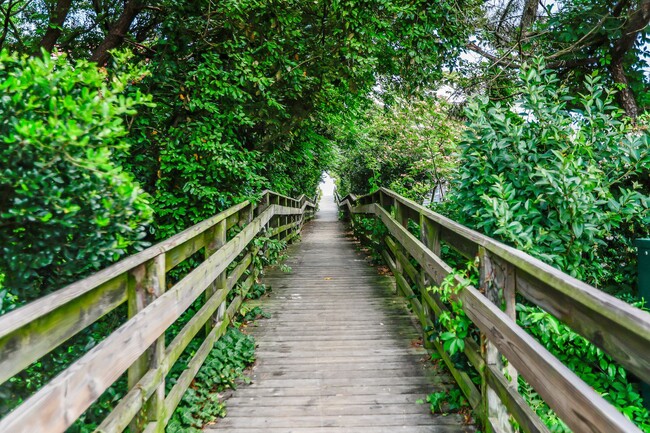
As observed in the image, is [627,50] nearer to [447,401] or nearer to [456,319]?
[456,319]

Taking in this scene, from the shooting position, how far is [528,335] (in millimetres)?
1732

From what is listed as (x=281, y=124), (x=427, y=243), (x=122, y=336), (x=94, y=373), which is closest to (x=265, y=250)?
(x=281, y=124)

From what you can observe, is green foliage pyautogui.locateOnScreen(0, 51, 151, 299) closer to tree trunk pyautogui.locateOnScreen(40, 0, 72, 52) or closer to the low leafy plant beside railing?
the low leafy plant beside railing

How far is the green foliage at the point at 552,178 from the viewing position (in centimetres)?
266

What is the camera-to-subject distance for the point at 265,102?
475cm

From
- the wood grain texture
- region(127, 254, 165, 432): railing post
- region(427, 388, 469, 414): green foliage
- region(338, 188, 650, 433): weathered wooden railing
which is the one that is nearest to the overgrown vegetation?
region(127, 254, 165, 432): railing post

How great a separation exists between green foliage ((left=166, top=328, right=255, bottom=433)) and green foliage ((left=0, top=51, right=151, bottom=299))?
4.14ft

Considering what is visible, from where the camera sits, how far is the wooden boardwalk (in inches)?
106

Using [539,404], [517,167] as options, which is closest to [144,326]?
[539,404]

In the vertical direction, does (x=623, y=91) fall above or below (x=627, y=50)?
below

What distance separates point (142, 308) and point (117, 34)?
4.23 meters

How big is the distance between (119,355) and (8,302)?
602mm

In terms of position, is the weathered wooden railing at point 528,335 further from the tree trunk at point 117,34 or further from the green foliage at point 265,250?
the tree trunk at point 117,34

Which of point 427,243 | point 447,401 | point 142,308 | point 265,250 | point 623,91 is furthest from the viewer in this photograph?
point 265,250
